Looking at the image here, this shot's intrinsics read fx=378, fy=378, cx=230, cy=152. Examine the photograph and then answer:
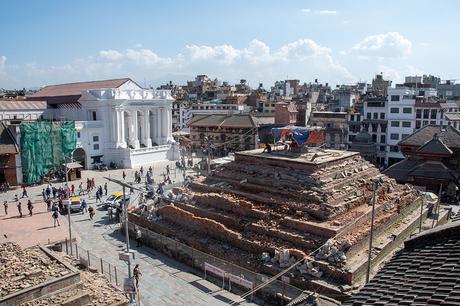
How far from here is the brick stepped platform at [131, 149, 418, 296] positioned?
19422 mm

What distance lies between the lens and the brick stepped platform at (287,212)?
19.4 m

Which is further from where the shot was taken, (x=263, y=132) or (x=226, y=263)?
(x=263, y=132)

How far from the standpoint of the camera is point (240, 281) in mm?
18891

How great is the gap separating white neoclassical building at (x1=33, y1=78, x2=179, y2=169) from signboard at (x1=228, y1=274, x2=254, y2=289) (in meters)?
36.9

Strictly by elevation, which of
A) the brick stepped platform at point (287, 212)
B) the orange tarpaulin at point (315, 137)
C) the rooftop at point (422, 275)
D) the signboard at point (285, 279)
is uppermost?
the orange tarpaulin at point (315, 137)

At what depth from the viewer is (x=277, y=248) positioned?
20.4m

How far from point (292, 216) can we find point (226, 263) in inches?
207

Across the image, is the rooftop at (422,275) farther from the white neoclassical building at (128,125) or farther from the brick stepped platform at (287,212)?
the white neoclassical building at (128,125)

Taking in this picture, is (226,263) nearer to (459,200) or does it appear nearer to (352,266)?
(352,266)

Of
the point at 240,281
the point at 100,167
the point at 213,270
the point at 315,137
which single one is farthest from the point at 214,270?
the point at 100,167

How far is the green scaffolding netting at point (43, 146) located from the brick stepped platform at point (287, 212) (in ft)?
72.5

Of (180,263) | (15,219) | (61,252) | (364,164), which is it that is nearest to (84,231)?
(61,252)

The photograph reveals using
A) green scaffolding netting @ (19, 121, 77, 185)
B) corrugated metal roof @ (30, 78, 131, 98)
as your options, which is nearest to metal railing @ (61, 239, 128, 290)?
green scaffolding netting @ (19, 121, 77, 185)

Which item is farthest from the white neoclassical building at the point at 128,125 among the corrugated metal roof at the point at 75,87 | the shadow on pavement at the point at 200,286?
the shadow on pavement at the point at 200,286
